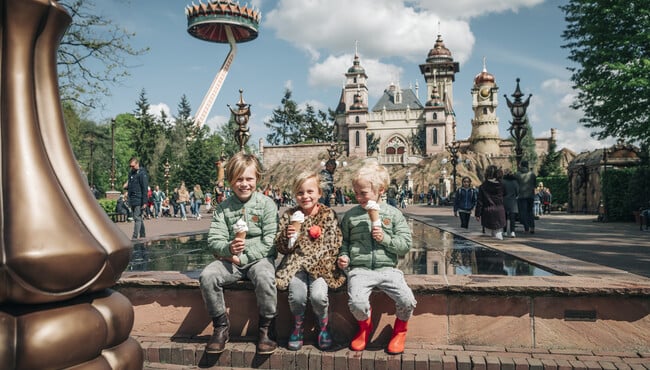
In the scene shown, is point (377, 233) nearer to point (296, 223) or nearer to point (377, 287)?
point (377, 287)

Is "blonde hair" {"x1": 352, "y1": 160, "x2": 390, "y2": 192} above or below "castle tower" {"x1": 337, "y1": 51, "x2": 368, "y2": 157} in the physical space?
below

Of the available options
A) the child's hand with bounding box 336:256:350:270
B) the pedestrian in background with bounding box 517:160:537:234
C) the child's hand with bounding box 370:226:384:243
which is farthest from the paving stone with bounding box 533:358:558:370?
the pedestrian in background with bounding box 517:160:537:234

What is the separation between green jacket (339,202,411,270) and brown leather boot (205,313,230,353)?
39.0 inches

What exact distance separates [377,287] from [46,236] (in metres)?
2.26

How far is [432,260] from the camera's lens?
5.88 meters

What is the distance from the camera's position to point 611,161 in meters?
19.4

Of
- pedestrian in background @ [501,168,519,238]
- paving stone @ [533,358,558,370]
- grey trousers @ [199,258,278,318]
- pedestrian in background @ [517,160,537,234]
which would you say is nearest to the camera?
paving stone @ [533,358,558,370]

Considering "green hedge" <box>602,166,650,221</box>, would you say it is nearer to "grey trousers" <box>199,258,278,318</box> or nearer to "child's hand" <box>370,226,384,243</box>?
"child's hand" <box>370,226,384,243</box>

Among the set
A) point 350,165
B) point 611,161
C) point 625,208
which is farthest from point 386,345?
point 350,165

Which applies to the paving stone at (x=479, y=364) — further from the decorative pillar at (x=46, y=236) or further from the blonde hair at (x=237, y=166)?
the decorative pillar at (x=46, y=236)

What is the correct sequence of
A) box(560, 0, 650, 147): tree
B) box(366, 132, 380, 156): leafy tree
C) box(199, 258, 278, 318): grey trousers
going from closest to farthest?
box(199, 258, 278, 318): grey trousers → box(560, 0, 650, 147): tree → box(366, 132, 380, 156): leafy tree

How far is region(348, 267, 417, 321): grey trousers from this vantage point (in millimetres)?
3227

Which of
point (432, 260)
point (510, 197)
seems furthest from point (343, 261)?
point (510, 197)

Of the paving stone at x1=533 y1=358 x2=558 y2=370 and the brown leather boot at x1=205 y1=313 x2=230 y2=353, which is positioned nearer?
the paving stone at x1=533 y1=358 x2=558 y2=370
